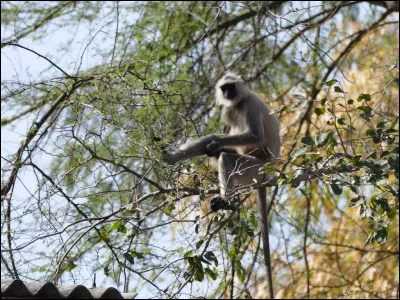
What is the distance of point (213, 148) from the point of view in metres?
5.66

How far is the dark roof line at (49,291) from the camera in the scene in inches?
124

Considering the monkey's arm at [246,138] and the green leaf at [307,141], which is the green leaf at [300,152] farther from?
the monkey's arm at [246,138]

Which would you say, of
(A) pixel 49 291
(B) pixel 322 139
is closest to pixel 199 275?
(B) pixel 322 139

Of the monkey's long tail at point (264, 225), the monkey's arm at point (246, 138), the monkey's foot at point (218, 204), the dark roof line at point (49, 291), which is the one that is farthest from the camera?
the monkey's arm at point (246, 138)

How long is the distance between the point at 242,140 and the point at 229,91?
0.48 meters

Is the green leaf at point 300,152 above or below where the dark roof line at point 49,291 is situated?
above

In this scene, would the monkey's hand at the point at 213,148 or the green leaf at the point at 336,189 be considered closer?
the green leaf at the point at 336,189

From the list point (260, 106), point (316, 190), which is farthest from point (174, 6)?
point (316, 190)

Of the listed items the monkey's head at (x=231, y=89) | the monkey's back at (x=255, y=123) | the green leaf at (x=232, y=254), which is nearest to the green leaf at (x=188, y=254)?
the green leaf at (x=232, y=254)

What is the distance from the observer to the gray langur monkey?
5.60 m

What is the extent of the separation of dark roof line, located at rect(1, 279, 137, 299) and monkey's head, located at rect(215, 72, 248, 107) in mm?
3099

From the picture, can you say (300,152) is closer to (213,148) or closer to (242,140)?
(213,148)

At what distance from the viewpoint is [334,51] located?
765 cm

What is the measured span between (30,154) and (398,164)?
179 cm
